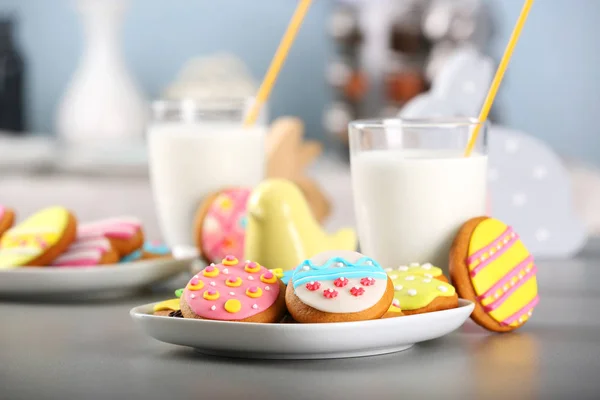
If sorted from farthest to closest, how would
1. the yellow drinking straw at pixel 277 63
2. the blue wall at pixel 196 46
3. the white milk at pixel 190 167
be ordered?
the blue wall at pixel 196 46
the white milk at pixel 190 167
the yellow drinking straw at pixel 277 63

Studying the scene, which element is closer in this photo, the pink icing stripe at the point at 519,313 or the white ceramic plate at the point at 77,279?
the pink icing stripe at the point at 519,313

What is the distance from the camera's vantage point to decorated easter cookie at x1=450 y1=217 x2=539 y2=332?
29.8 inches

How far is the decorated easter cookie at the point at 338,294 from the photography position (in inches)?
25.0

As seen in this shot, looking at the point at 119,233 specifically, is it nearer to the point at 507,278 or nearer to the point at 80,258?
the point at 80,258

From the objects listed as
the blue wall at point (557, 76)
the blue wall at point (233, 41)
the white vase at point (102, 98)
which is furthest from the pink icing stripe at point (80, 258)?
the blue wall at point (233, 41)

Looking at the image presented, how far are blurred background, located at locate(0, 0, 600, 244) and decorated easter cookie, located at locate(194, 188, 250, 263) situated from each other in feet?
3.38

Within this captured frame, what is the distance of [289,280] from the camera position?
2.19ft

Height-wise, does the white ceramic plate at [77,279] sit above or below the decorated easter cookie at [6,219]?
below

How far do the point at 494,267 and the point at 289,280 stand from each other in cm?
19

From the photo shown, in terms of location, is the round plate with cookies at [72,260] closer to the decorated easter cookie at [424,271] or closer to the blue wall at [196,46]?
the decorated easter cookie at [424,271]

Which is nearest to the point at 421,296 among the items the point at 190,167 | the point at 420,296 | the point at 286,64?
the point at 420,296

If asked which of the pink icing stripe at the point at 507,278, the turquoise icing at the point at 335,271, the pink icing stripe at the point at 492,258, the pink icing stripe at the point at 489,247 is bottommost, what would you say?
the pink icing stripe at the point at 507,278

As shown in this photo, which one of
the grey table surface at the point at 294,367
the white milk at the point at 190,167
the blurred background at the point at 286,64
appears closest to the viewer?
the grey table surface at the point at 294,367

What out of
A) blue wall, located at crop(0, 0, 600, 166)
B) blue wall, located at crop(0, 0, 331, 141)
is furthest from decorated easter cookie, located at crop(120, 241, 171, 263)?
blue wall, located at crop(0, 0, 331, 141)
